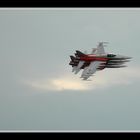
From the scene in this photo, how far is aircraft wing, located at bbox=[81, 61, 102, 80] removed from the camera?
30.8 meters

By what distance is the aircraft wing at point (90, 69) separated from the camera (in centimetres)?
3080

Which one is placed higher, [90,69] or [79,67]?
[79,67]

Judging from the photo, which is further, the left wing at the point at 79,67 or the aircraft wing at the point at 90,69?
the left wing at the point at 79,67

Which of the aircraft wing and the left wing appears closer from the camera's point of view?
the aircraft wing

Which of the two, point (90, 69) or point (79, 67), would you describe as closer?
point (90, 69)

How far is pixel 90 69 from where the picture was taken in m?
31.9
